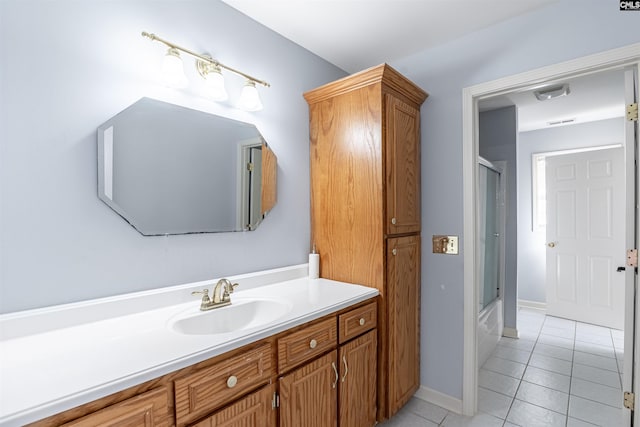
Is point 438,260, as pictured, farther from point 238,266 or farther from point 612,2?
point 612,2

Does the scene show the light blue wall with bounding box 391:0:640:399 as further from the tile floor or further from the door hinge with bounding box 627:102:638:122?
the door hinge with bounding box 627:102:638:122

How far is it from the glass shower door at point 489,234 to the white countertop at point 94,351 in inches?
77.9

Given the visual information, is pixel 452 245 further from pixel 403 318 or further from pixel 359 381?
pixel 359 381

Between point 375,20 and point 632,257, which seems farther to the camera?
point 375,20

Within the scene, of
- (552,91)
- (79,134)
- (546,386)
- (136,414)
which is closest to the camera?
(136,414)

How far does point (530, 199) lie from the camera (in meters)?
4.17

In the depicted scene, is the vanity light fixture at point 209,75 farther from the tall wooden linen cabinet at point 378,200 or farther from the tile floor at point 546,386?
the tile floor at point 546,386

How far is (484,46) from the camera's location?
1.89 metres

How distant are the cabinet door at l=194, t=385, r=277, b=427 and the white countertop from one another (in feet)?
0.67

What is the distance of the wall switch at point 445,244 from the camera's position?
1.97 meters

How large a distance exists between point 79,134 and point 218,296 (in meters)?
0.86

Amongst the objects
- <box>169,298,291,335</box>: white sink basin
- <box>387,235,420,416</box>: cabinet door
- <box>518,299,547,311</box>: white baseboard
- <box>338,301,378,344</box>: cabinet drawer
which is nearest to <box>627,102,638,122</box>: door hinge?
<box>387,235,420,416</box>: cabinet door

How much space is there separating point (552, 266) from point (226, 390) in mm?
4207

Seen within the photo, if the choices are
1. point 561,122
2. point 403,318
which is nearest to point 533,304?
point 561,122
